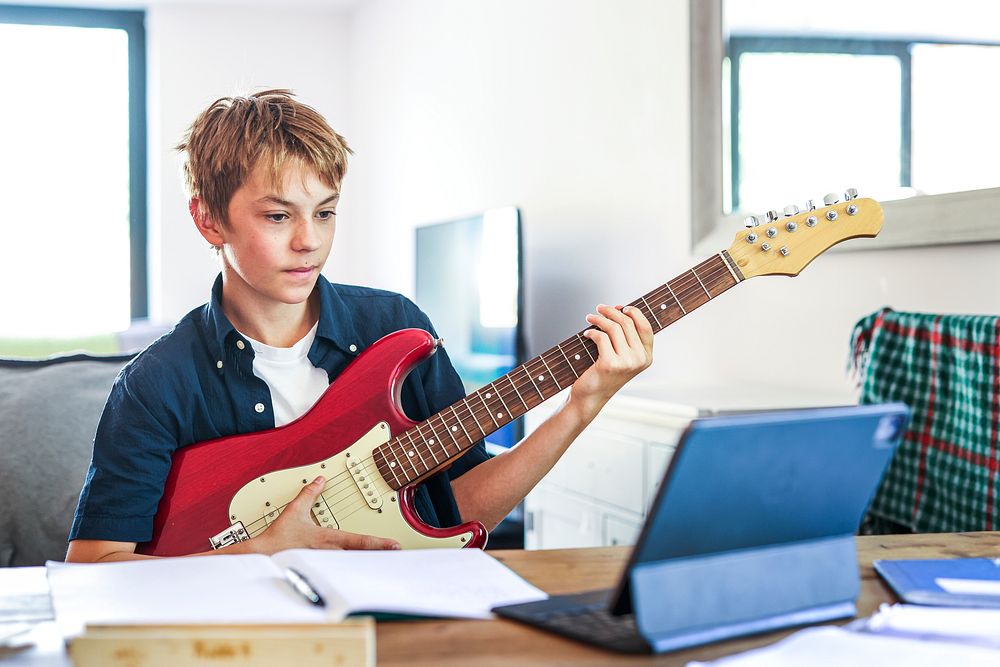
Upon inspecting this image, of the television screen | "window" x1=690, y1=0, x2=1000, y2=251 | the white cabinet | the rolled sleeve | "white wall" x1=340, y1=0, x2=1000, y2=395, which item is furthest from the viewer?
the television screen

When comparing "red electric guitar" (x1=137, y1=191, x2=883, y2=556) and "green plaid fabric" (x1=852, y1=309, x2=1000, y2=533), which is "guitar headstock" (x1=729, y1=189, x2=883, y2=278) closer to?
"red electric guitar" (x1=137, y1=191, x2=883, y2=556)

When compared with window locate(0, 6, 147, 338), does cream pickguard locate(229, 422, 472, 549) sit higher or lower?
lower

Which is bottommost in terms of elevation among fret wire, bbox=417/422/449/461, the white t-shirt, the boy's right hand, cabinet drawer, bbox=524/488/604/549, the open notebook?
cabinet drawer, bbox=524/488/604/549

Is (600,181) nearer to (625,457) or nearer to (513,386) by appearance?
(625,457)

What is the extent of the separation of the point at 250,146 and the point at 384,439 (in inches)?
16.5

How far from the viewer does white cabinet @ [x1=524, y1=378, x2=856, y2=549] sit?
192 centimetres

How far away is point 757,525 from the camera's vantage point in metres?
0.71

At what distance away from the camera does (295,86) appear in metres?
5.24

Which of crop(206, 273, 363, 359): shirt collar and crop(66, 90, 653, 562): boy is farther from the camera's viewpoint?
crop(206, 273, 363, 359): shirt collar

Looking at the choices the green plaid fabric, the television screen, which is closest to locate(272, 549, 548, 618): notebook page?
the green plaid fabric

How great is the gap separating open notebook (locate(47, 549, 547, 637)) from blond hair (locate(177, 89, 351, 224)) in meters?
0.64

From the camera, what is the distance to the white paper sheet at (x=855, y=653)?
2.09 ft

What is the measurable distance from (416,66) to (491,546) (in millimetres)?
2094

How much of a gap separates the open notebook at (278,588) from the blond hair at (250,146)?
645 millimetres
